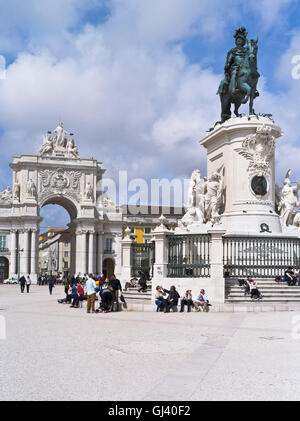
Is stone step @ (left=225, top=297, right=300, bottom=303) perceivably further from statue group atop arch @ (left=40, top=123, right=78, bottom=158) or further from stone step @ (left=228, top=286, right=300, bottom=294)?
statue group atop arch @ (left=40, top=123, right=78, bottom=158)

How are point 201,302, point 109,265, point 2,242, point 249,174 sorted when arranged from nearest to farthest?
1. point 201,302
2. point 249,174
3. point 2,242
4. point 109,265

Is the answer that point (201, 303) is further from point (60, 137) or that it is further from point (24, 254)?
point (60, 137)

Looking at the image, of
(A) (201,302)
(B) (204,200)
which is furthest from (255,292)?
(B) (204,200)

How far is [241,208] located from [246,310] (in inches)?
176

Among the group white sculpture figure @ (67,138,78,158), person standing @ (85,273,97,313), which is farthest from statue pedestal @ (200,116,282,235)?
white sculpture figure @ (67,138,78,158)

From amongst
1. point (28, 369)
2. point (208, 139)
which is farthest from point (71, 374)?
point (208, 139)

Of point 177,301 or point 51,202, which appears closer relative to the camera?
point 177,301

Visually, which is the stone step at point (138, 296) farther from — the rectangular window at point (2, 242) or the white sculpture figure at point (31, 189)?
the rectangular window at point (2, 242)

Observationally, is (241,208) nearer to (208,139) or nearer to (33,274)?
(208,139)

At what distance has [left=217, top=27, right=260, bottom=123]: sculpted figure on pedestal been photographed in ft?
66.6

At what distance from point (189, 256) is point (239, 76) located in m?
7.55

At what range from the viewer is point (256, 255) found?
1762 centimetres

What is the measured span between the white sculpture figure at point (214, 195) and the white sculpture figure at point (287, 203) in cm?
239

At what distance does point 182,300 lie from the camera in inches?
637
